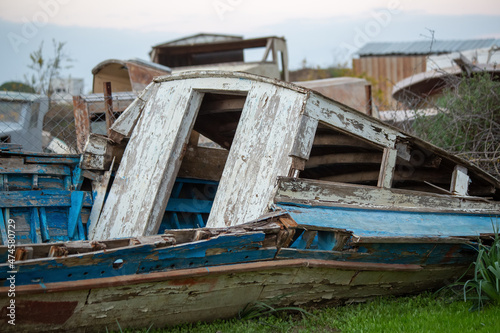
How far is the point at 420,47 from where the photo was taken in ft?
84.4

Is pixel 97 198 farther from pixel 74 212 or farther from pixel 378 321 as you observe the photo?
pixel 378 321

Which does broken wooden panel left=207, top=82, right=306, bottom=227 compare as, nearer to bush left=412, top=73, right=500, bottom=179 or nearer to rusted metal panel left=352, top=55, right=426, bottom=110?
bush left=412, top=73, right=500, bottom=179

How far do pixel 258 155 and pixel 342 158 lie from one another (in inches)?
61.4

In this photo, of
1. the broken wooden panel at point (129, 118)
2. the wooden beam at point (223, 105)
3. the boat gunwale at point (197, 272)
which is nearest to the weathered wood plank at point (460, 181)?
the boat gunwale at point (197, 272)

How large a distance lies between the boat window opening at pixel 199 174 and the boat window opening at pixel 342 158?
1.00 m

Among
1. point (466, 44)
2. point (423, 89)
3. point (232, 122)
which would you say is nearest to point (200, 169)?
point (232, 122)

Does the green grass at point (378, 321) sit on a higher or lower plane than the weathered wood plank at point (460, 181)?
lower

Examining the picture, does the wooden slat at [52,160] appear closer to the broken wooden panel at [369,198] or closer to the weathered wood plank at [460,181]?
the broken wooden panel at [369,198]

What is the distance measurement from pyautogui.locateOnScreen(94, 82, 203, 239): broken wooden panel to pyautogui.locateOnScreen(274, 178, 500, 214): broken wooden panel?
126 centimetres

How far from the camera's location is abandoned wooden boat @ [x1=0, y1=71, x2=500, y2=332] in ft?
9.69

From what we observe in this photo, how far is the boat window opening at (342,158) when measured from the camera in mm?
4859

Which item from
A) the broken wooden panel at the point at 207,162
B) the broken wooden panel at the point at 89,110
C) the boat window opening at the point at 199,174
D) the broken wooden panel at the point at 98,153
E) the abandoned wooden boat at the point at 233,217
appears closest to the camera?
the abandoned wooden boat at the point at 233,217

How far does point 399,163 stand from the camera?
5188mm

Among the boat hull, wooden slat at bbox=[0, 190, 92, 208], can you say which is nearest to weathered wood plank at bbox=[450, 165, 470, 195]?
the boat hull
